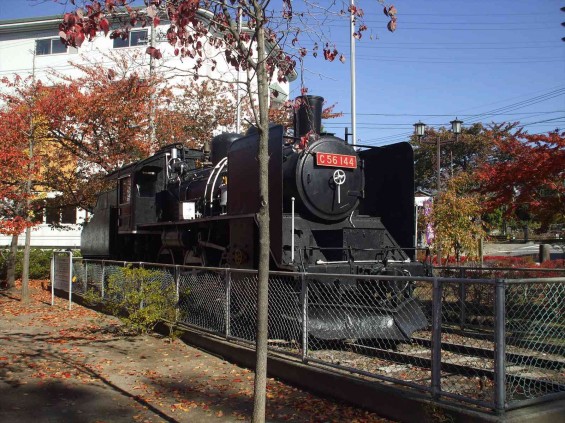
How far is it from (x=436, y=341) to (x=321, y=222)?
417 centimetres

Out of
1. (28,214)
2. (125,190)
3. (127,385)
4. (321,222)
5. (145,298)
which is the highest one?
(125,190)

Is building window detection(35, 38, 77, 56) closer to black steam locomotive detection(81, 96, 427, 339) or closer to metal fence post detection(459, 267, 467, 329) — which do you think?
black steam locomotive detection(81, 96, 427, 339)

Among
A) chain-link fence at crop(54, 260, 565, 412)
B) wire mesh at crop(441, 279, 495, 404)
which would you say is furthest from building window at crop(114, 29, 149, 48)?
wire mesh at crop(441, 279, 495, 404)

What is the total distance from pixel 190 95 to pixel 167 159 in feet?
33.9

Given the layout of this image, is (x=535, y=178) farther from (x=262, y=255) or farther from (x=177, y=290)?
(x=262, y=255)

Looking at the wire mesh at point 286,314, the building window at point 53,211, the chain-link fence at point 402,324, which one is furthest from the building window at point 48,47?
the wire mesh at point 286,314

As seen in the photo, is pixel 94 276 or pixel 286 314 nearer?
pixel 286 314

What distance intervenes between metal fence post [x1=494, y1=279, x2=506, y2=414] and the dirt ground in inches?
46.8

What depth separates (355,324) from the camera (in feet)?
22.1

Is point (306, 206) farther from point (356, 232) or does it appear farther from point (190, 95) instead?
point (190, 95)

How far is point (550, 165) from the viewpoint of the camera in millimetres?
9469

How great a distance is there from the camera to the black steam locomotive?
6.92 m

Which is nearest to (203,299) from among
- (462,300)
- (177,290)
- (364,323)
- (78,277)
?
(177,290)

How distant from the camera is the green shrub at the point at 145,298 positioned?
8656 millimetres
